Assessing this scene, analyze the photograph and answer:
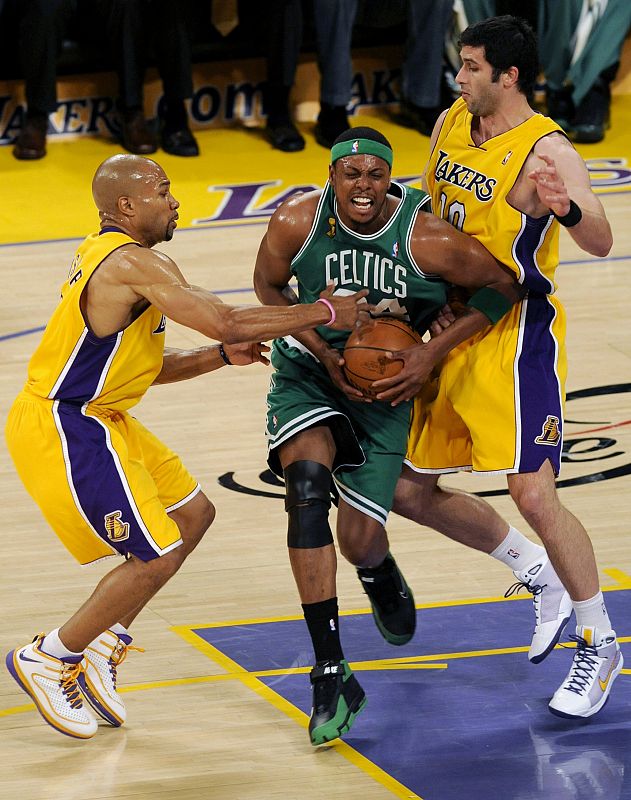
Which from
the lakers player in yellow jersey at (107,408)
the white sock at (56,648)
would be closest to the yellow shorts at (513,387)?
the lakers player in yellow jersey at (107,408)

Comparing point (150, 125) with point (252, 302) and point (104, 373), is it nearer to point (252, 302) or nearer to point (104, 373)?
point (252, 302)

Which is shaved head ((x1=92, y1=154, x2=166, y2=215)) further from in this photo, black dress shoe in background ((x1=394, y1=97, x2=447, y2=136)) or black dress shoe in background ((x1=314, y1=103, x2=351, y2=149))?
black dress shoe in background ((x1=394, y1=97, x2=447, y2=136))

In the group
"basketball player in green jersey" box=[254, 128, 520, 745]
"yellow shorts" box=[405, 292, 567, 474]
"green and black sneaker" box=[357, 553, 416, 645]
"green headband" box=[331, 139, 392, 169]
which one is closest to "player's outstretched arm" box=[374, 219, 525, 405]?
"basketball player in green jersey" box=[254, 128, 520, 745]

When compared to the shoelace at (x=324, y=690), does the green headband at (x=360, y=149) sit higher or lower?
higher

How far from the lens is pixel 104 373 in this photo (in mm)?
4766

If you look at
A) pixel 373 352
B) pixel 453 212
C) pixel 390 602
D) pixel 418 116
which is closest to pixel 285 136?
pixel 418 116

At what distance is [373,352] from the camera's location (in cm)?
497

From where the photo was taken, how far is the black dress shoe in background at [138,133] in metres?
12.0

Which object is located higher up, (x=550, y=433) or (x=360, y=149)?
(x=360, y=149)

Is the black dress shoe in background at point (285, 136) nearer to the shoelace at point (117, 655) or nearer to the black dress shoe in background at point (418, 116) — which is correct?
the black dress shoe in background at point (418, 116)

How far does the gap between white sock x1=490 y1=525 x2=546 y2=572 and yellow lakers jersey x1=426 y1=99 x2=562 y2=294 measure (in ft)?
3.26

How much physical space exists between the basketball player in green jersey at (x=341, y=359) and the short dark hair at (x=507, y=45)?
0.51 meters

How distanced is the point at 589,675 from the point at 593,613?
22 centimetres

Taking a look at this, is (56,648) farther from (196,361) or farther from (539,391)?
(539,391)
